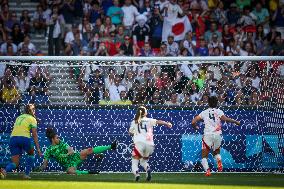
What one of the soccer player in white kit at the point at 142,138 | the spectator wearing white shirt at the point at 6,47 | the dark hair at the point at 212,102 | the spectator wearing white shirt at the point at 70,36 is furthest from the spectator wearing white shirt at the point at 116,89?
the spectator wearing white shirt at the point at 6,47

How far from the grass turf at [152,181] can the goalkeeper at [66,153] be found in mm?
274

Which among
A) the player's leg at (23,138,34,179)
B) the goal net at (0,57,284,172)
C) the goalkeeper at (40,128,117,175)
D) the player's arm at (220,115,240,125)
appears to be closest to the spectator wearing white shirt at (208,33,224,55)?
the goal net at (0,57,284,172)

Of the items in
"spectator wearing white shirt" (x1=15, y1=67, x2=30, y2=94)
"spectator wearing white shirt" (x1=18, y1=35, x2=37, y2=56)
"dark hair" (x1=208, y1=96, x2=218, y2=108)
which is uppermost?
"spectator wearing white shirt" (x1=18, y1=35, x2=37, y2=56)

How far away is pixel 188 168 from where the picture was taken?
968 inches

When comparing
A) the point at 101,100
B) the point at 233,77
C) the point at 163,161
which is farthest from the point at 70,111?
the point at 233,77

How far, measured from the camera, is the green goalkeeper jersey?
72.8 ft

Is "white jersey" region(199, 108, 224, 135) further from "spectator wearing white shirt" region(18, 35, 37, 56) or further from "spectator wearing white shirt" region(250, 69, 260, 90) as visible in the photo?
"spectator wearing white shirt" region(18, 35, 37, 56)

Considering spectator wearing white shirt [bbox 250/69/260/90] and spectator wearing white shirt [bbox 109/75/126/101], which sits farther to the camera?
spectator wearing white shirt [bbox 250/69/260/90]

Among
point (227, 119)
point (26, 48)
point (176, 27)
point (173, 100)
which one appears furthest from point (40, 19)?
point (227, 119)

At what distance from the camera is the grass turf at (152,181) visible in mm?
18766

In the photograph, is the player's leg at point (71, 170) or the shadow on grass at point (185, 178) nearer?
the shadow on grass at point (185, 178)

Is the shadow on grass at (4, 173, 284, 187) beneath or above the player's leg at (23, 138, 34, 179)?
beneath

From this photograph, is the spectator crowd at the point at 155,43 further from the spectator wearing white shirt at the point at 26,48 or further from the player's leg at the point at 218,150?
the player's leg at the point at 218,150

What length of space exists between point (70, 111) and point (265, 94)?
5.02 m
